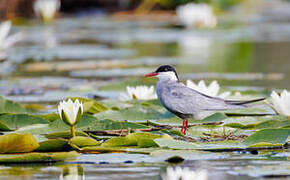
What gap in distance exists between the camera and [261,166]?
2.63m

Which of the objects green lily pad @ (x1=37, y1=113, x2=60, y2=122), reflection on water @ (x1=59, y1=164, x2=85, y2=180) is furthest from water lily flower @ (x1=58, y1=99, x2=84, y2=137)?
green lily pad @ (x1=37, y1=113, x2=60, y2=122)

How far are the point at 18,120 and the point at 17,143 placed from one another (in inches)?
30.0

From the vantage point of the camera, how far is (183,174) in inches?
98.5

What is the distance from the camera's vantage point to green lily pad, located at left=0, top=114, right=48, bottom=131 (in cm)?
370

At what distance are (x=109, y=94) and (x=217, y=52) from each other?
436cm

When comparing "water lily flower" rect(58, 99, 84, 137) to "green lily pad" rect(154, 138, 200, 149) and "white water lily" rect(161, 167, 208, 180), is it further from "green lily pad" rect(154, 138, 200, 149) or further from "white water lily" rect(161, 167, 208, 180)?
"white water lily" rect(161, 167, 208, 180)

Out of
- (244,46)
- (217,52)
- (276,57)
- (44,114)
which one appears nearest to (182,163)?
(44,114)

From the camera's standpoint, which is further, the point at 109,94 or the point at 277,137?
the point at 109,94

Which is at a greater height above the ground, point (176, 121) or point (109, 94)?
point (109, 94)

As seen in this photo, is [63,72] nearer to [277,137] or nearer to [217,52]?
[217,52]

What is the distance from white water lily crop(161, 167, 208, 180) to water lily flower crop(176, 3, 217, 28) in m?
9.43

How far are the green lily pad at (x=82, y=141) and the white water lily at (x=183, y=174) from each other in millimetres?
576

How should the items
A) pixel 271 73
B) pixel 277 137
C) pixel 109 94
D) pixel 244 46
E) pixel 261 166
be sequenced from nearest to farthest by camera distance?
pixel 261 166
pixel 277 137
pixel 109 94
pixel 271 73
pixel 244 46

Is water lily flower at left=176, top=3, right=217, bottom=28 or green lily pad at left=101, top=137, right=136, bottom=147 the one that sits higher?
water lily flower at left=176, top=3, right=217, bottom=28
